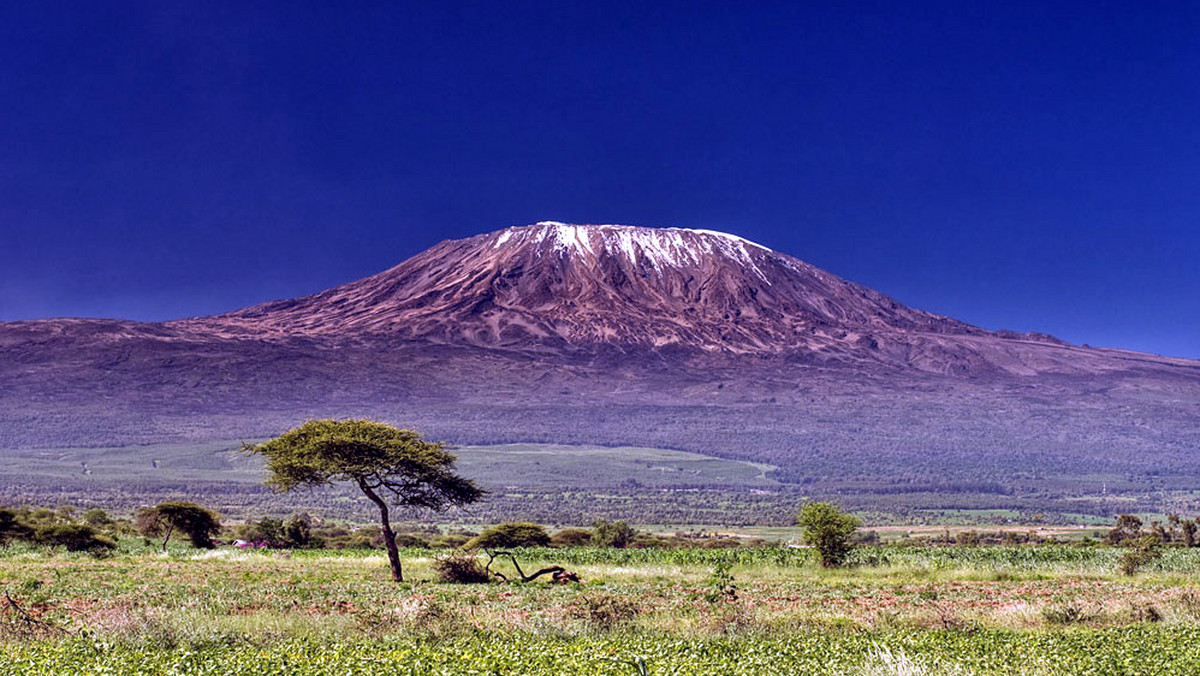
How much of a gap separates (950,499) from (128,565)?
114 meters

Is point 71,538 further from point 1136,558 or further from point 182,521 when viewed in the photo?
point 1136,558

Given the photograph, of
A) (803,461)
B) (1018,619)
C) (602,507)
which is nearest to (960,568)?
(1018,619)

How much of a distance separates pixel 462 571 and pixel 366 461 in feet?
15.8

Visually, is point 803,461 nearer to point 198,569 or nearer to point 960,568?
point 960,568

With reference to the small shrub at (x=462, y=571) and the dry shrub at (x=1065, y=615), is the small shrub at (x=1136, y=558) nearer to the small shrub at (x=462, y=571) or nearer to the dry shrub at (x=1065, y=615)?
the dry shrub at (x=1065, y=615)

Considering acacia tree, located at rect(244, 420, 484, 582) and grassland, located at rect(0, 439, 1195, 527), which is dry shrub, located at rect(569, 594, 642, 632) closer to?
acacia tree, located at rect(244, 420, 484, 582)

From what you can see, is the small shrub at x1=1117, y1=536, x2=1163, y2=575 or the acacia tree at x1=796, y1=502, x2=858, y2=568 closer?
the small shrub at x1=1117, y1=536, x2=1163, y2=575

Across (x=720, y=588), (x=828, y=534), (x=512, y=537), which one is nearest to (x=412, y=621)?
(x=720, y=588)

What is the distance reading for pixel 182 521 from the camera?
40.9 m

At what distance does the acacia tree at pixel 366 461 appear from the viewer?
86.7ft

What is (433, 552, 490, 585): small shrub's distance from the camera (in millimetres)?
24016

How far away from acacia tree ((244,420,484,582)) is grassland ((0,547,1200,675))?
271 cm

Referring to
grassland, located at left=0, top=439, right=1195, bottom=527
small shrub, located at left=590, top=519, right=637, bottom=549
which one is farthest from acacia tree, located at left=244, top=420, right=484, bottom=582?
grassland, located at left=0, top=439, right=1195, bottom=527

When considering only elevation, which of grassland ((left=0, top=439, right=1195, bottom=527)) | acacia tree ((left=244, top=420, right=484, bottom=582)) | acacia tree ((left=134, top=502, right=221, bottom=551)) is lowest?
grassland ((left=0, top=439, right=1195, bottom=527))
